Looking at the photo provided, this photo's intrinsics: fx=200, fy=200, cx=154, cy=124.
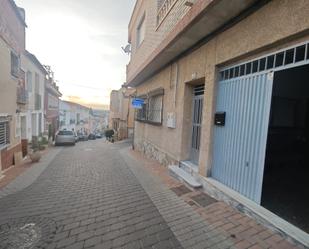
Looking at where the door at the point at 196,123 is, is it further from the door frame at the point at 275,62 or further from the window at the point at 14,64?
the window at the point at 14,64

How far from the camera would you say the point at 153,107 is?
9945mm

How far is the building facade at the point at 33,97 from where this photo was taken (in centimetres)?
1246

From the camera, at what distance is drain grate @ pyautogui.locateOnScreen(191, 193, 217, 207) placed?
4383 millimetres

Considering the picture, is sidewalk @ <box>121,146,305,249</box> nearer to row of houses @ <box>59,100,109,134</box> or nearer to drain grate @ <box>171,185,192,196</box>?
drain grate @ <box>171,185,192,196</box>

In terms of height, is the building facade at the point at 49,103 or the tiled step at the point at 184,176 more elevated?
the building facade at the point at 49,103

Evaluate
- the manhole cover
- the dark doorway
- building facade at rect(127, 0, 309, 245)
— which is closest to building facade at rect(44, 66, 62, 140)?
building facade at rect(127, 0, 309, 245)

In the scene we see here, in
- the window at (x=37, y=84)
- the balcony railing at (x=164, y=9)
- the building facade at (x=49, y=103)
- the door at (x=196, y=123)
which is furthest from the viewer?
the building facade at (x=49, y=103)

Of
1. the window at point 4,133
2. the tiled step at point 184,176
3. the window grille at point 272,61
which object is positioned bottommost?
the tiled step at point 184,176

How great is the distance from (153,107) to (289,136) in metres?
5.87

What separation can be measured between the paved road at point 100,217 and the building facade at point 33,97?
318 inches

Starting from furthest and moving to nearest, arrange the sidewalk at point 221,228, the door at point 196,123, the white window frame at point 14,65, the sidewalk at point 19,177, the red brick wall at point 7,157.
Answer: the white window frame at point 14,65 < the red brick wall at point 7,157 < the door at point 196,123 < the sidewalk at point 19,177 < the sidewalk at point 221,228

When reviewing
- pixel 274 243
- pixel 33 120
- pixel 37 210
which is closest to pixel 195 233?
pixel 274 243

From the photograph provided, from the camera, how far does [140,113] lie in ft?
39.9

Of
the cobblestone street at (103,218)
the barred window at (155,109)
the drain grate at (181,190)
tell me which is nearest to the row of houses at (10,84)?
the cobblestone street at (103,218)
